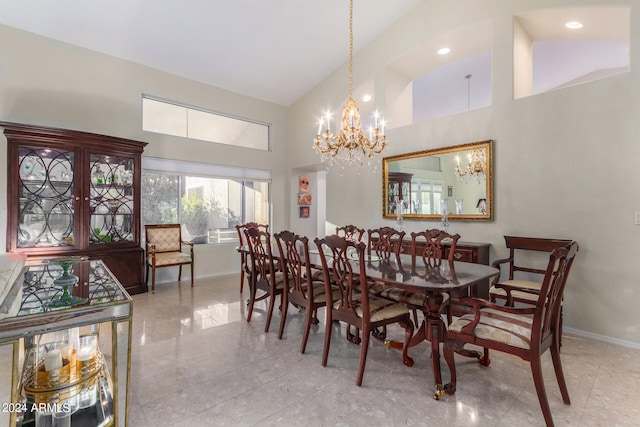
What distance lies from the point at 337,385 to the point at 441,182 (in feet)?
9.97

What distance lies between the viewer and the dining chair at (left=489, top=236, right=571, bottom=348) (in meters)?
2.95

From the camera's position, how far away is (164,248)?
4883mm

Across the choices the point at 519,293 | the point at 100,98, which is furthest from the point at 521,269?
the point at 100,98

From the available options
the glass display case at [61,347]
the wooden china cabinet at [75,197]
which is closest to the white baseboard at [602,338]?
the glass display case at [61,347]

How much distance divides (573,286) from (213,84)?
570cm

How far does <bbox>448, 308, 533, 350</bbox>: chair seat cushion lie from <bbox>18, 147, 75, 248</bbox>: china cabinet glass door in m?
4.42

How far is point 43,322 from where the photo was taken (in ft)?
3.97

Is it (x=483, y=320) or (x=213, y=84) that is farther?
(x=213, y=84)

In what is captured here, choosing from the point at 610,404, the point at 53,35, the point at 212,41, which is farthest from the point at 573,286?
the point at 53,35

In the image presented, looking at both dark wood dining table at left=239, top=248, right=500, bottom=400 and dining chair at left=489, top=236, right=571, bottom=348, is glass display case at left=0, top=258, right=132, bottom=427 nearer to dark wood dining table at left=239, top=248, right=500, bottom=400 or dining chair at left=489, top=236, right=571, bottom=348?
dark wood dining table at left=239, top=248, right=500, bottom=400

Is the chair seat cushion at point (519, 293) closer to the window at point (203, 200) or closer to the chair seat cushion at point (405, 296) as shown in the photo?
the chair seat cushion at point (405, 296)

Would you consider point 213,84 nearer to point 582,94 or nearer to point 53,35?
point 53,35

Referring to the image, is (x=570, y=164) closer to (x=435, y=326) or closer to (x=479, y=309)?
(x=479, y=309)

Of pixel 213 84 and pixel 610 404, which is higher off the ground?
pixel 213 84
